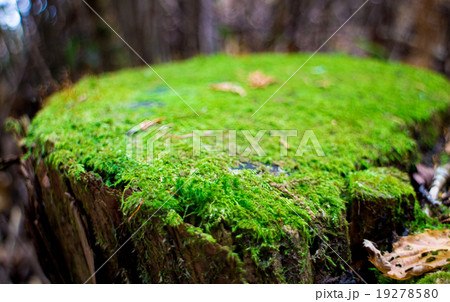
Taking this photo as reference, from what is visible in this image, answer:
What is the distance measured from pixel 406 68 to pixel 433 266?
320 centimetres

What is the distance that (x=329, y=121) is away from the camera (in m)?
2.04

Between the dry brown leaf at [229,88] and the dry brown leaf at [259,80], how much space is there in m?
0.18

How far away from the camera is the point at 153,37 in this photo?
4.77 meters

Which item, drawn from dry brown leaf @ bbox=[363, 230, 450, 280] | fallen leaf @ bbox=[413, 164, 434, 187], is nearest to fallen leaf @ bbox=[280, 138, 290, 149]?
dry brown leaf @ bbox=[363, 230, 450, 280]

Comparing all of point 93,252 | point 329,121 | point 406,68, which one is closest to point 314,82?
Answer: point 329,121

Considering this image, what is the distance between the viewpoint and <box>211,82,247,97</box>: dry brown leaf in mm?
2568

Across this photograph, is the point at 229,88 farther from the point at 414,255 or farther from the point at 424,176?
the point at 414,255

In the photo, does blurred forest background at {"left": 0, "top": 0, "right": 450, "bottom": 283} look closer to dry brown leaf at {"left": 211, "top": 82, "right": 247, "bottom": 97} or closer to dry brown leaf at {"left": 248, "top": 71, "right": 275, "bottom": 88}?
dry brown leaf at {"left": 211, "top": 82, "right": 247, "bottom": 97}

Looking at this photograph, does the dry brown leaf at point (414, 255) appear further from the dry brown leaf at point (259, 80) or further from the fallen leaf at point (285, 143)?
the dry brown leaf at point (259, 80)

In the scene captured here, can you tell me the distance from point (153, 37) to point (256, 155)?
3945 millimetres
